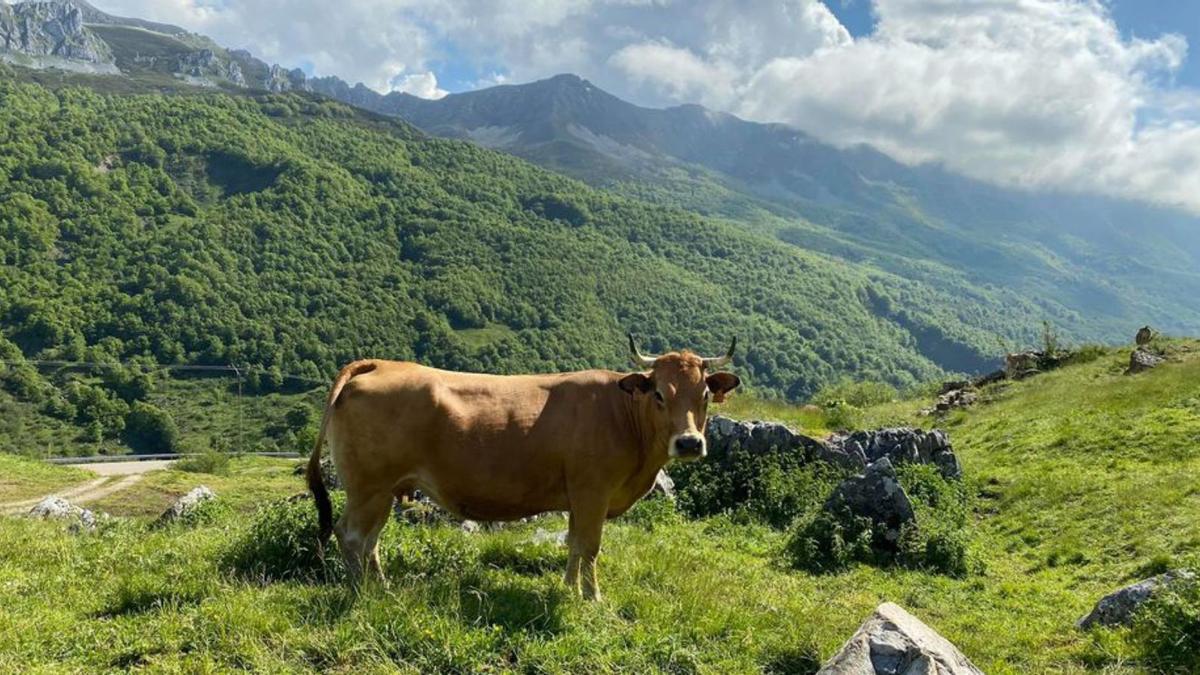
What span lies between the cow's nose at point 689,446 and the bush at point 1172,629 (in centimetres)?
484

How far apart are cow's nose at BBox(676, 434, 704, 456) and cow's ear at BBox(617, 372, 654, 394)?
84 cm

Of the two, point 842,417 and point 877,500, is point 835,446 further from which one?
point 842,417

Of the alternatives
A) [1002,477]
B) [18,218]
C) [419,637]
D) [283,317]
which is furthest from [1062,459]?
[18,218]

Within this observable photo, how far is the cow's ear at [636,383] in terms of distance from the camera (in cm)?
793

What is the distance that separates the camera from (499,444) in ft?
25.5

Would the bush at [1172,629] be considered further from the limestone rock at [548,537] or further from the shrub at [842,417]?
the shrub at [842,417]

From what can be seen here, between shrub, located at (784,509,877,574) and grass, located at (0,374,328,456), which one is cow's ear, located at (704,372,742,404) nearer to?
shrub, located at (784,509,877,574)

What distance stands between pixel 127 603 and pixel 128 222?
205 meters

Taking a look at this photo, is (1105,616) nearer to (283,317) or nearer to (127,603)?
(127,603)

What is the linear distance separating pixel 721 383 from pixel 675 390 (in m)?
0.82

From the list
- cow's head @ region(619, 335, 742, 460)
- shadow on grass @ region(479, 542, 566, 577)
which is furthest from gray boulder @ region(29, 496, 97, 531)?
cow's head @ region(619, 335, 742, 460)

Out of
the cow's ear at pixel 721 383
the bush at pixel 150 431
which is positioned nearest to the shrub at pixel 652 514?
the cow's ear at pixel 721 383

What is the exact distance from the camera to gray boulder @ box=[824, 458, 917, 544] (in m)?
12.4

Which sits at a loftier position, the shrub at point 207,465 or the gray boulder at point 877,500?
the gray boulder at point 877,500
